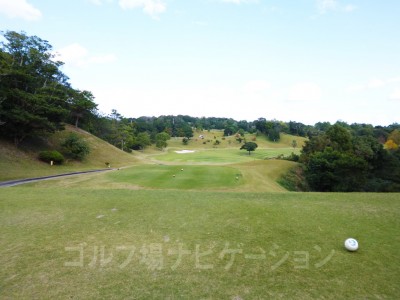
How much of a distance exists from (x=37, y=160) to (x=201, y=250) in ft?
112

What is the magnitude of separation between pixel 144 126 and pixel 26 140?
81726 mm

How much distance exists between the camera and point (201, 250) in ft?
17.3

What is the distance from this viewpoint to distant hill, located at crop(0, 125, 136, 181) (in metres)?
27.1

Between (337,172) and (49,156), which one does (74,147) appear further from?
(337,172)

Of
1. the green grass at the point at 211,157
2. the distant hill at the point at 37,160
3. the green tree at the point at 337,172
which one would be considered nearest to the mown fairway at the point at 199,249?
the distant hill at the point at 37,160

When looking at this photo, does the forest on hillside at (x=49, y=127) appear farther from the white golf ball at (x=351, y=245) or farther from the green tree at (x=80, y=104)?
the white golf ball at (x=351, y=245)

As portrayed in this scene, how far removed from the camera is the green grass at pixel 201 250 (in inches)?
154

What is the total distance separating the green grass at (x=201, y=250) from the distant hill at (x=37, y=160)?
2104 centimetres

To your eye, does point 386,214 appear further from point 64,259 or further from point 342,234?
point 64,259

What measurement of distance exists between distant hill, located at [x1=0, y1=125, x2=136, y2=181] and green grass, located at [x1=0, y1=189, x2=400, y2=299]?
21.0 m

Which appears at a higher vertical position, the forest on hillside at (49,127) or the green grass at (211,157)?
the forest on hillside at (49,127)

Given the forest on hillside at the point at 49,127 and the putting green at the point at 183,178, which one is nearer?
the putting green at the point at 183,178

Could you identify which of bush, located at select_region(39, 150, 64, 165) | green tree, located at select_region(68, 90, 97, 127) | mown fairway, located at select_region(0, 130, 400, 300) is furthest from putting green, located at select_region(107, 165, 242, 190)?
green tree, located at select_region(68, 90, 97, 127)

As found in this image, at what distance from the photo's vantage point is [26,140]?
36.2 m
